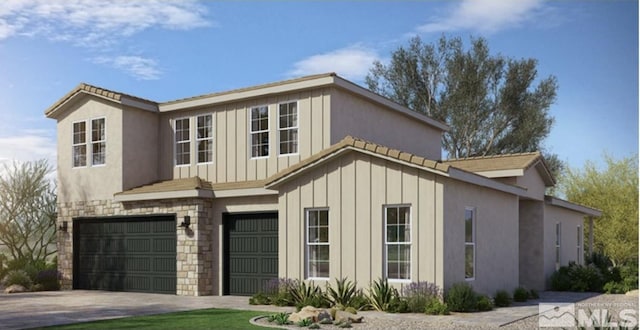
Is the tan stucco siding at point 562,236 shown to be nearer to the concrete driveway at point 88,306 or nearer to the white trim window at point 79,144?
the concrete driveway at point 88,306

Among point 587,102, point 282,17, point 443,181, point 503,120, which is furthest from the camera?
point 503,120

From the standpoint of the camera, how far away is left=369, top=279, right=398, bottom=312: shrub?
1531 centimetres

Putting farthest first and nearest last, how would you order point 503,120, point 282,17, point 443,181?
1. point 503,120
2. point 282,17
3. point 443,181

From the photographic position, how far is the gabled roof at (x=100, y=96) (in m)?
21.6

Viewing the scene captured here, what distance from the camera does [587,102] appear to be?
3512cm

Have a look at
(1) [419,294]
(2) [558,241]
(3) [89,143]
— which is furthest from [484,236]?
(3) [89,143]

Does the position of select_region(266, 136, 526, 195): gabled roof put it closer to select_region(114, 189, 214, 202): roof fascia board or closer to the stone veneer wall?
select_region(114, 189, 214, 202): roof fascia board

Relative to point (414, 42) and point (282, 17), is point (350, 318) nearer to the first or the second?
point (282, 17)

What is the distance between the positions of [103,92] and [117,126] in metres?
1.10

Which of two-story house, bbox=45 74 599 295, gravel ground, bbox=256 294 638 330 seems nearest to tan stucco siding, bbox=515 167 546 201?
two-story house, bbox=45 74 599 295

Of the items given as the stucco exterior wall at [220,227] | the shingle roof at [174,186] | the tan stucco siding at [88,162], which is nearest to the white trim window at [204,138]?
the shingle roof at [174,186]

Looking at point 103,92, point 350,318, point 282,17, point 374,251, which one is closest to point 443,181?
point 374,251

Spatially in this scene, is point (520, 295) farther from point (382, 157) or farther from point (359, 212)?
point (382, 157)

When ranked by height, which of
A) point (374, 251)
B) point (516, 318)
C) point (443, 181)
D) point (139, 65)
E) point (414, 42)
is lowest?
point (516, 318)
